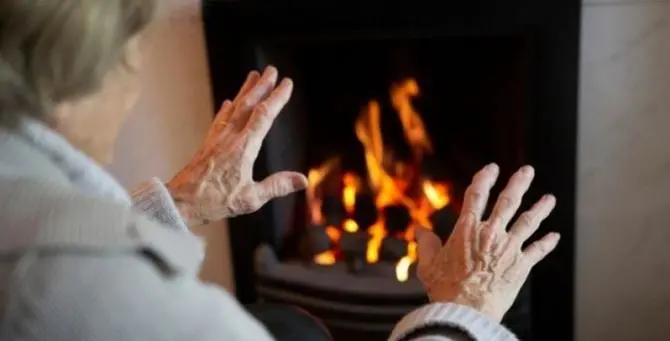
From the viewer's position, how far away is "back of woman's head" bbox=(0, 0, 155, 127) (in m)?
0.73

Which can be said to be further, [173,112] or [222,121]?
[173,112]

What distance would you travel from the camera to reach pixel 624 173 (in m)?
1.88

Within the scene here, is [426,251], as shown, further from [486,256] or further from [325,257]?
[325,257]

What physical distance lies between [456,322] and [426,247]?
0.57 ft

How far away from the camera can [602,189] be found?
1894 mm

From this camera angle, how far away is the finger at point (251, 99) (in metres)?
1.29

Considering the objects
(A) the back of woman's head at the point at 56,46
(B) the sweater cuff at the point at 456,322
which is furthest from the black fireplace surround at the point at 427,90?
(A) the back of woman's head at the point at 56,46

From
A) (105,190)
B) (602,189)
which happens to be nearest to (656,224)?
(602,189)

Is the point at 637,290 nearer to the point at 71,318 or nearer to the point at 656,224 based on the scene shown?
the point at 656,224

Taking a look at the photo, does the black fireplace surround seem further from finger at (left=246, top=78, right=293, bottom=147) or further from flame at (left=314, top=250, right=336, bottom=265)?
finger at (left=246, top=78, right=293, bottom=147)

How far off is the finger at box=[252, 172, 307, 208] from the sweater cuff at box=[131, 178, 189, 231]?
4.2 inches

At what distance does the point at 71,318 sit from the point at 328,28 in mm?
1285

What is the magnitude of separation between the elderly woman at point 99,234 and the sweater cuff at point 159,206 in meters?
0.26

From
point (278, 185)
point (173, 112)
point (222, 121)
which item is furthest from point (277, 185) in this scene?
point (173, 112)
